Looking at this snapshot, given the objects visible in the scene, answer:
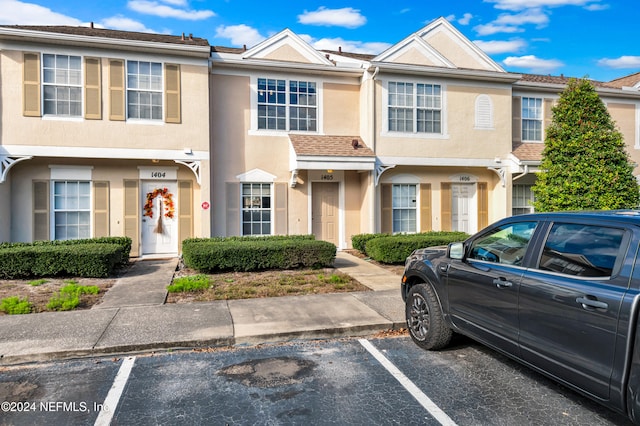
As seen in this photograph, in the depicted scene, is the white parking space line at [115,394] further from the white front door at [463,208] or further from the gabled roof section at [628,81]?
the gabled roof section at [628,81]

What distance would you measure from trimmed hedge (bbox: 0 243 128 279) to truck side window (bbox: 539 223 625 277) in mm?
8722

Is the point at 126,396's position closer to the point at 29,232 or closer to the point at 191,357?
the point at 191,357

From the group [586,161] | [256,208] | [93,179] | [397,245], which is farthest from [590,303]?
[93,179]

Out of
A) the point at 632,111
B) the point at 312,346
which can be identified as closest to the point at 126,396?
the point at 312,346

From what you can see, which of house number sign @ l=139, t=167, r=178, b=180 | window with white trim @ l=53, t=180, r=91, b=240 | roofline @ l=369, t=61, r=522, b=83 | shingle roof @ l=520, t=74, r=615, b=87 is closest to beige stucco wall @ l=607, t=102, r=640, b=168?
shingle roof @ l=520, t=74, r=615, b=87

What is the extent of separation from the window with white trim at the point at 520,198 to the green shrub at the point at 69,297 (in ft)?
45.2

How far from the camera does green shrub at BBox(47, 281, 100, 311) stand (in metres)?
6.71

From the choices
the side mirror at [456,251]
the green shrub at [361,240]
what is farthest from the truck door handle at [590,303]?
the green shrub at [361,240]

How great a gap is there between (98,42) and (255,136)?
4848 mm

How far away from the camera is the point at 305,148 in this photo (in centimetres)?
1268

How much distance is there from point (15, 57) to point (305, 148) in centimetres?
798

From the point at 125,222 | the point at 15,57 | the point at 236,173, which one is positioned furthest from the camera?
the point at 236,173

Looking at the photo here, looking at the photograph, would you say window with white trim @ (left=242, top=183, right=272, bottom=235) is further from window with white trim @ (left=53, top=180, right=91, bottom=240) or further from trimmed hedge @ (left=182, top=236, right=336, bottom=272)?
window with white trim @ (left=53, top=180, right=91, bottom=240)

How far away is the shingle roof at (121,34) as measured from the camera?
1120 cm
